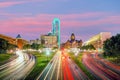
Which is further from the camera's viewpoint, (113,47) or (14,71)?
(113,47)

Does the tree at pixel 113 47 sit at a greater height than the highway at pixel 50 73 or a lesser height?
greater

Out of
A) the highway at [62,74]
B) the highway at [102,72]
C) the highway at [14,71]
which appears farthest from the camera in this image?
the highway at [14,71]

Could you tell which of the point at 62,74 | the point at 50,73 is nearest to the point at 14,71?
the point at 50,73

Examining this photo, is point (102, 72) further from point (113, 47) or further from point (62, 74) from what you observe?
point (113, 47)

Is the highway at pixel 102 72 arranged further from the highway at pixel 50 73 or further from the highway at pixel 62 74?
the highway at pixel 50 73

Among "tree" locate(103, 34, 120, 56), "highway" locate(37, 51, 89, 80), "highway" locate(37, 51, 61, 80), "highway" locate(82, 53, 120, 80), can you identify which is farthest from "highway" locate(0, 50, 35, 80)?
"tree" locate(103, 34, 120, 56)

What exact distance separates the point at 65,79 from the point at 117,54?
208 ft

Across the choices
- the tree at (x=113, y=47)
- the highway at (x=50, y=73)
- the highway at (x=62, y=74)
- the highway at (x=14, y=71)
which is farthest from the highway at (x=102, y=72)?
Answer: the tree at (x=113, y=47)

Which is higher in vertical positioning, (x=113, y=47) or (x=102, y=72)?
(x=113, y=47)

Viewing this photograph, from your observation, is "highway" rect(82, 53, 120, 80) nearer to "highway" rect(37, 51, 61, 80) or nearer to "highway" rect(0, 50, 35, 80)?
"highway" rect(37, 51, 61, 80)

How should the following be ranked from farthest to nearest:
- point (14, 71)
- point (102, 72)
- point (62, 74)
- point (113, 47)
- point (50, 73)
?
point (113, 47) → point (14, 71) → point (50, 73) → point (102, 72) → point (62, 74)

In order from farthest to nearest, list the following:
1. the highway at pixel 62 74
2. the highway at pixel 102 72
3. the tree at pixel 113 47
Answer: the tree at pixel 113 47
the highway at pixel 62 74
the highway at pixel 102 72

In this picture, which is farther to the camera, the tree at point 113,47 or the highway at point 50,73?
the tree at point 113,47

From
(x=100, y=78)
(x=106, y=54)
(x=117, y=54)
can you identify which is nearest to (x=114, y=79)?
(x=100, y=78)
